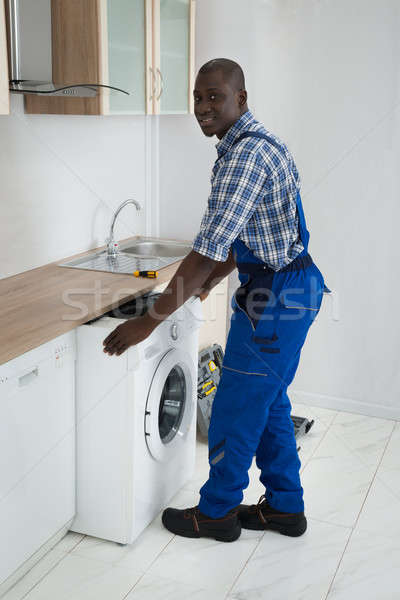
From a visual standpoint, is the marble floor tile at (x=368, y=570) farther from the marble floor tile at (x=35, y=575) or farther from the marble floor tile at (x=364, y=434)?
the marble floor tile at (x=35, y=575)

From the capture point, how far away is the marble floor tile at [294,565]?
Result: 2150mm

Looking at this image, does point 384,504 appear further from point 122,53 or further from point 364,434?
point 122,53

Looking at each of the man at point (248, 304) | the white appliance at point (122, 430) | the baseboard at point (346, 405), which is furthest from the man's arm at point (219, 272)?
the baseboard at point (346, 405)

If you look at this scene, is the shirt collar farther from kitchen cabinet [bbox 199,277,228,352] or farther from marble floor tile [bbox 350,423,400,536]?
marble floor tile [bbox 350,423,400,536]

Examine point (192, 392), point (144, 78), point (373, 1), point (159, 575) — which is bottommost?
point (159, 575)

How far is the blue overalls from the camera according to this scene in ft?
7.16

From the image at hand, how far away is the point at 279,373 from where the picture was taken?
87.4 inches

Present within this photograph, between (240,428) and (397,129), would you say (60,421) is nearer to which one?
(240,428)

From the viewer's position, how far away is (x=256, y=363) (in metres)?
2.20

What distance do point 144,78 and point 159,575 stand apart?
200 cm

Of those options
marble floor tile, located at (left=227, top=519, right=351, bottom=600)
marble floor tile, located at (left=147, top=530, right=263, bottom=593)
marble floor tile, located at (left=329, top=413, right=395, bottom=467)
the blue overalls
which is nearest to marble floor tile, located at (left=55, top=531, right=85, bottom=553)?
marble floor tile, located at (left=147, top=530, right=263, bottom=593)

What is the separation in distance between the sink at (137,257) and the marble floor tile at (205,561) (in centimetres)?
112

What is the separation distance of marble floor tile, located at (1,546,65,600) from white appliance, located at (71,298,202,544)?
14 cm

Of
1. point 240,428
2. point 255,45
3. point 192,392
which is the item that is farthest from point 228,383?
point 255,45
